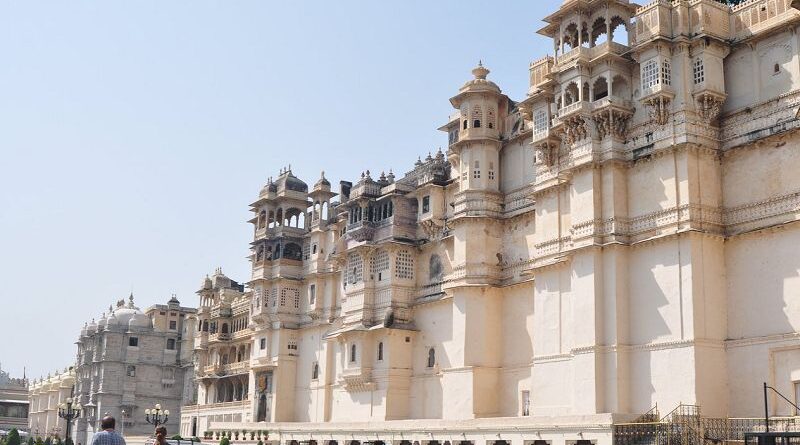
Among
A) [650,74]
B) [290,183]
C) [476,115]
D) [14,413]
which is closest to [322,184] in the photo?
[290,183]

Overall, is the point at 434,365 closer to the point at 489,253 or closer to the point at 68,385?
the point at 489,253

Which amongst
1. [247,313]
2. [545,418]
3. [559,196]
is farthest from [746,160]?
[247,313]

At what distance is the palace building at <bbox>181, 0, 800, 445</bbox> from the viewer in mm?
30750

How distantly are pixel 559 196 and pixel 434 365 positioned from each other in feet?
39.4

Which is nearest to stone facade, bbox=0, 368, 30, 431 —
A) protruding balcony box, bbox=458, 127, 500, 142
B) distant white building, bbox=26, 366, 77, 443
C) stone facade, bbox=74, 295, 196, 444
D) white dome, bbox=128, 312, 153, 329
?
distant white building, bbox=26, 366, 77, 443

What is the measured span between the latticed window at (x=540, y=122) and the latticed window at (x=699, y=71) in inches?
287

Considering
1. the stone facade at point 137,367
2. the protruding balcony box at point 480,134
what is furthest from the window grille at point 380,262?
the stone facade at point 137,367

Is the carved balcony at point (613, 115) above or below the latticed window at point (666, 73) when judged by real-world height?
below

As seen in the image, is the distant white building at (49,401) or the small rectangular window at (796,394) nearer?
the small rectangular window at (796,394)

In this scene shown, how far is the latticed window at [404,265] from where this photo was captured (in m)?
48.7

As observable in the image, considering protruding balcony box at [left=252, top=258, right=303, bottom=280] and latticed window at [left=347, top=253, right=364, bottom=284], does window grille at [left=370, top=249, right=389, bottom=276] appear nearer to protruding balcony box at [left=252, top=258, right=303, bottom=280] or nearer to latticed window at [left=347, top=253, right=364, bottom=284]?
latticed window at [left=347, top=253, right=364, bottom=284]

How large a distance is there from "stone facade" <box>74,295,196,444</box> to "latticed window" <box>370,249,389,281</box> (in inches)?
1753

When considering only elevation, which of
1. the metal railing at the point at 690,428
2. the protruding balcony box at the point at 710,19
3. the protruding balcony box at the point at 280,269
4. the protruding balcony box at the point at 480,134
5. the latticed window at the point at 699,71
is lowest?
the metal railing at the point at 690,428

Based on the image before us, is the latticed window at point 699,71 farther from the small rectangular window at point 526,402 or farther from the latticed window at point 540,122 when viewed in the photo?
the small rectangular window at point 526,402
